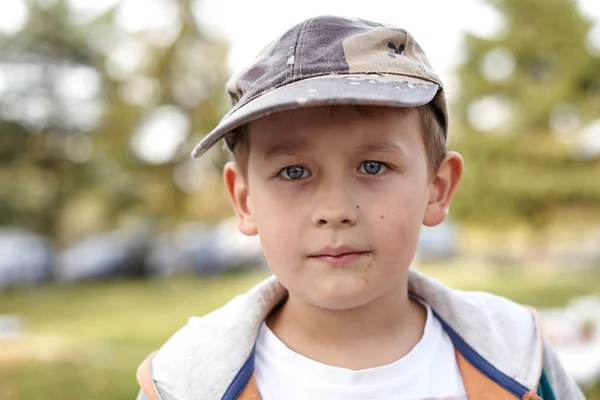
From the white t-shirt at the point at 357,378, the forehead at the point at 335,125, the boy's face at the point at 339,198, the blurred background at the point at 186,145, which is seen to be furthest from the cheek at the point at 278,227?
the blurred background at the point at 186,145

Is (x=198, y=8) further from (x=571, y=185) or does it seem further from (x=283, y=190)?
(x=283, y=190)

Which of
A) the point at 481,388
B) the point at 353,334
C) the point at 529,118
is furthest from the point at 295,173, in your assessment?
the point at 529,118

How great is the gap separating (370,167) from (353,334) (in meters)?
0.39

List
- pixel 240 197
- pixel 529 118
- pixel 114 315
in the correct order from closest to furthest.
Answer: pixel 240 197 → pixel 114 315 → pixel 529 118

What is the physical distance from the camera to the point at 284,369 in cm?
139

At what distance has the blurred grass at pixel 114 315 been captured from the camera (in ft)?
16.4

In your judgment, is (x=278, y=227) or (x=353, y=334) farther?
(x=353, y=334)

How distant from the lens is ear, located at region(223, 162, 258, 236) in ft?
4.75

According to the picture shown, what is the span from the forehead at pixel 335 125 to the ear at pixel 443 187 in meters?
0.22

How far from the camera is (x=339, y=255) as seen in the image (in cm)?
124

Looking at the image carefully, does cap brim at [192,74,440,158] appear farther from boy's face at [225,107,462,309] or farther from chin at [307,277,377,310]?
chin at [307,277,377,310]

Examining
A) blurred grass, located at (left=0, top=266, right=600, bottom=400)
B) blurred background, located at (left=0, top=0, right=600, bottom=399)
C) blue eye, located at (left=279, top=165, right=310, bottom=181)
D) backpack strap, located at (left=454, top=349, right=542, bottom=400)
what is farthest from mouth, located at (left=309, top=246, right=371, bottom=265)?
blurred background, located at (left=0, top=0, right=600, bottom=399)

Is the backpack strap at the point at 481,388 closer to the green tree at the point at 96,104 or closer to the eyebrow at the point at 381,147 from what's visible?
the eyebrow at the point at 381,147

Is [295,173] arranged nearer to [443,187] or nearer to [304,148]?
[304,148]
